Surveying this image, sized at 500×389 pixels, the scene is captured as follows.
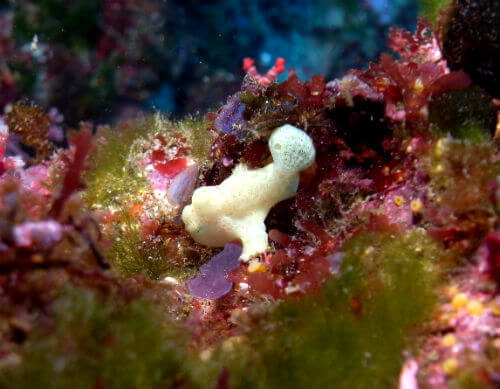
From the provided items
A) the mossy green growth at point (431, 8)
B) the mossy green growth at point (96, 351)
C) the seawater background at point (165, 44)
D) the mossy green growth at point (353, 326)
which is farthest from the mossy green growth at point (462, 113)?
the seawater background at point (165, 44)

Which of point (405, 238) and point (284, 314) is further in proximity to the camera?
point (405, 238)

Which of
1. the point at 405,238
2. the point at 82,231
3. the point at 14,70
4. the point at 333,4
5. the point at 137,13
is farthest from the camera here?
the point at 333,4

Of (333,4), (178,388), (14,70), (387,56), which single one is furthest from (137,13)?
(178,388)

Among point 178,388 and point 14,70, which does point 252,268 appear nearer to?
point 178,388

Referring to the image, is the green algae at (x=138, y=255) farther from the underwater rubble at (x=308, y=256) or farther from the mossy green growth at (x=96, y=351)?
the mossy green growth at (x=96, y=351)

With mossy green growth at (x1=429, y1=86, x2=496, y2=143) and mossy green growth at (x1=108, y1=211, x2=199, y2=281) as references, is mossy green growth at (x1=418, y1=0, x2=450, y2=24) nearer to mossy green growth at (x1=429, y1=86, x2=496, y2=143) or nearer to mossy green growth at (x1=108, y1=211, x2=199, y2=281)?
mossy green growth at (x1=429, y1=86, x2=496, y2=143)

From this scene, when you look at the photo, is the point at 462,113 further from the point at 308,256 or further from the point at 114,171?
the point at 114,171

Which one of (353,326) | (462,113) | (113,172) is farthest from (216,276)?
(462,113)
